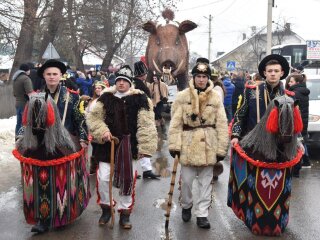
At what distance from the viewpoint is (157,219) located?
A: 5953 mm

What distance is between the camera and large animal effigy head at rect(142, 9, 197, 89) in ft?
41.4

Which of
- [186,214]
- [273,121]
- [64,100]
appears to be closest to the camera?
[273,121]

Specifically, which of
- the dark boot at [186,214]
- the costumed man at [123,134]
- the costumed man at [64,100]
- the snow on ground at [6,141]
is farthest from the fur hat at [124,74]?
the snow on ground at [6,141]

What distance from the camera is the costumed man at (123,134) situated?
5.51 metres

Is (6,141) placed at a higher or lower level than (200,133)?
lower

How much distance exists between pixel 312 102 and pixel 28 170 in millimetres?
7535

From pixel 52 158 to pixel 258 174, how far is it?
2.17 meters

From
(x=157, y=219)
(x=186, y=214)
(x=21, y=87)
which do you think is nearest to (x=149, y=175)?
(x=157, y=219)

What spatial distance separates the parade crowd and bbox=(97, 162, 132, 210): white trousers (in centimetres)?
1

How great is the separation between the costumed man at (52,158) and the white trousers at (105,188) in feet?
0.71

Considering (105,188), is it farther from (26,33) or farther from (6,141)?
(26,33)

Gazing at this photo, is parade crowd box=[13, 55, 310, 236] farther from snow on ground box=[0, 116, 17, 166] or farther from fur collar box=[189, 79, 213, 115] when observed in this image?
snow on ground box=[0, 116, 17, 166]

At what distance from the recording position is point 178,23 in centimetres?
1298

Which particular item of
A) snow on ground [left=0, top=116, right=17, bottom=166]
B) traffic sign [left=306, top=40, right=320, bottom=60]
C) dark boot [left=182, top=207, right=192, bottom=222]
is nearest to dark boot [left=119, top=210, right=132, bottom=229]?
dark boot [left=182, top=207, right=192, bottom=222]
